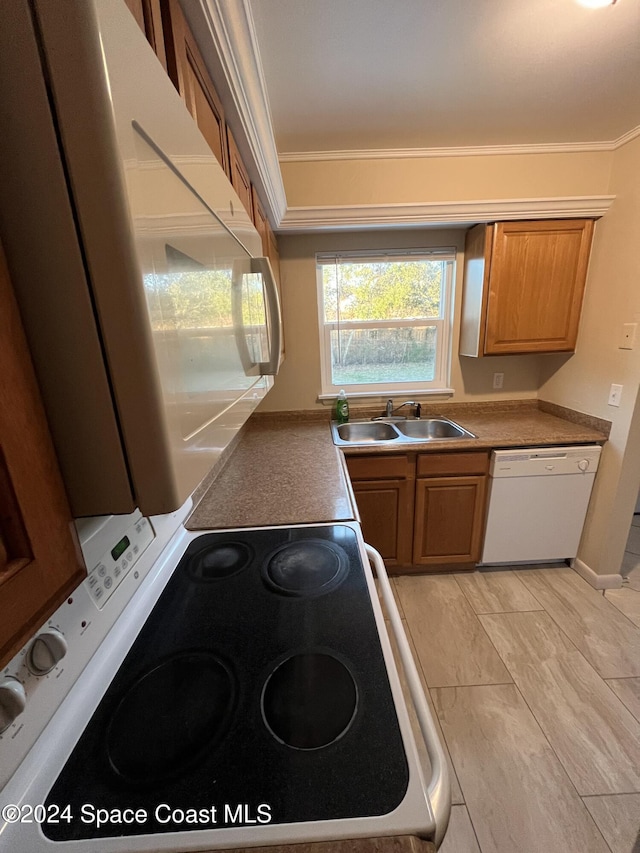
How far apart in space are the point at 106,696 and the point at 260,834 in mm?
369

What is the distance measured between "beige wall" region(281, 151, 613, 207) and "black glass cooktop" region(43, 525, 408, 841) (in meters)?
2.19

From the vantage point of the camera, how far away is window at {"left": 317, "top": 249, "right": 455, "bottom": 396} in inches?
93.3

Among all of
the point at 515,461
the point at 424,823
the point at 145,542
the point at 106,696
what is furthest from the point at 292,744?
the point at 515,461

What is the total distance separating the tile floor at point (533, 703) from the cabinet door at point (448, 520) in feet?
0.55

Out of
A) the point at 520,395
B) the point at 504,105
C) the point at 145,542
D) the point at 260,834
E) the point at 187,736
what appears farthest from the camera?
the point at 520,395

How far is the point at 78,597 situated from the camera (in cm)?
59

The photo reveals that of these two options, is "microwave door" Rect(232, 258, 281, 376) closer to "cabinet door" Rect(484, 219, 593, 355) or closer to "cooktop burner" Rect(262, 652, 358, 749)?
"cooktop burner" Rect(262, 652, 358, 749)

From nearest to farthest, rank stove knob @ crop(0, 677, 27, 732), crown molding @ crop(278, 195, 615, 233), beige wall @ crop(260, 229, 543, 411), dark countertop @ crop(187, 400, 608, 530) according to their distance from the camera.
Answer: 1. stove knob @ crop(0, 677, 27, 732)
2. dark countertop @ crop(187, 400, 608, 530)
3. crown molding @ crop(278, 195, 615, 233)
4. beige wall @ crop(260, 229, 543, 411)

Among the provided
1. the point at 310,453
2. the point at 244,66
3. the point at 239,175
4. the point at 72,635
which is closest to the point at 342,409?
the point at 310,453

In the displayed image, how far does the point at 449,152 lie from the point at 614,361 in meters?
1.57

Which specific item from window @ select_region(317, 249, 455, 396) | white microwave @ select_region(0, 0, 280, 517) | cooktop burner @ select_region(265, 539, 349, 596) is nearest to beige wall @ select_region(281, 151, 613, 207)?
window @ select_region(317, 249, 455, 396)

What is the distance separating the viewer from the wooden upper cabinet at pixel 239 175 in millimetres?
1017

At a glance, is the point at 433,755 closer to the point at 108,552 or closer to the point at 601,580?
the point at 108,552

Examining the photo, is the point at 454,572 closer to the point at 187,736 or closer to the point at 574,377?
the point at 574,377
